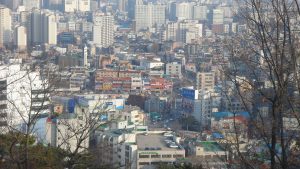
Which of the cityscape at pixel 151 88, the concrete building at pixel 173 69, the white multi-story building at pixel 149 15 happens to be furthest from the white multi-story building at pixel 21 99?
the white multi-story building at pixel 149 15

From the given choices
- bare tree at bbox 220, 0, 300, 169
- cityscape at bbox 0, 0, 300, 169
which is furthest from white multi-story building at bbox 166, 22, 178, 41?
bare tree at bbox 220, 0, 300, 169

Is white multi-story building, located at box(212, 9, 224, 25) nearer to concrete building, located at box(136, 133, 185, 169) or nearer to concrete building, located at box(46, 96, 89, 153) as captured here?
concrete building, located at box(46, 96, 89, 153)

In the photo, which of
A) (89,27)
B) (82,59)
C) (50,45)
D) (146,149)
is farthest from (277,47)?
(89,27)

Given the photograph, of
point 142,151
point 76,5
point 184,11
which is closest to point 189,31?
point 184,11

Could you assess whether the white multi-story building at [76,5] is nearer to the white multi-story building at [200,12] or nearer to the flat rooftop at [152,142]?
the white multi-story building at [200,12]

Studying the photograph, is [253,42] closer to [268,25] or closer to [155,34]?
[268,25]
